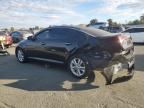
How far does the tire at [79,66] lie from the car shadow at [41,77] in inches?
A: 7.0

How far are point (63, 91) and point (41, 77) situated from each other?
1.78 metres

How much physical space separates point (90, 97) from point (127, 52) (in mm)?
2176

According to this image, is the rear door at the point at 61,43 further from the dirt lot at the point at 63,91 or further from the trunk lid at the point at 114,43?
the trunk lid at the point at 114,43

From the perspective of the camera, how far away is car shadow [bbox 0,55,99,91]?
7160 mm

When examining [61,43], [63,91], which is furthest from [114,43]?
[61,43]

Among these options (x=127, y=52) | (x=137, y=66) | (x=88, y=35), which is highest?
(x=88, y=35)

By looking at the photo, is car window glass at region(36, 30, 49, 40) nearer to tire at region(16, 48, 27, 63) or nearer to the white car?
tire at region(16, 48, 27, 63)

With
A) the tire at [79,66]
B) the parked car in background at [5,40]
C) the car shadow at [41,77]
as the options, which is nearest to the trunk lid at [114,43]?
the tire at [79,66]

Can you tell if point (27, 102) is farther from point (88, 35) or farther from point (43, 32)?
point (43, 32)

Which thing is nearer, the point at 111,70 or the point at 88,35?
the point at 111,70

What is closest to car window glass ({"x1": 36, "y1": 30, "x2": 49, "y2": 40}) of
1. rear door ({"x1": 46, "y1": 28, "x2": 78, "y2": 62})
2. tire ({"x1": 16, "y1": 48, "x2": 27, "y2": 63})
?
rear door ({"x1": 46, "y1": 28, "x2": 78, "y2": 62})

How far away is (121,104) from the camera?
562 centimetres

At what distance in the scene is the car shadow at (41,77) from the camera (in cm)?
716

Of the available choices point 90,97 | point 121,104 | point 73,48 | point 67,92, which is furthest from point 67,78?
point 121,104
